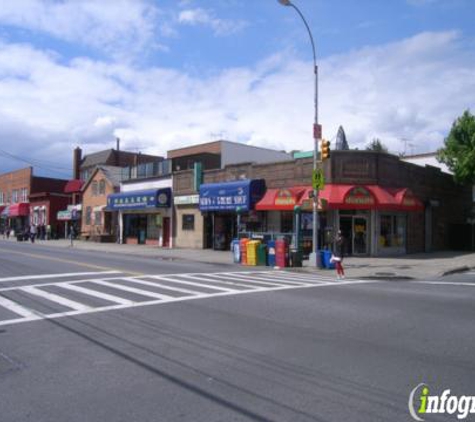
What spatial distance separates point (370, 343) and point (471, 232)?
2953 centimetres

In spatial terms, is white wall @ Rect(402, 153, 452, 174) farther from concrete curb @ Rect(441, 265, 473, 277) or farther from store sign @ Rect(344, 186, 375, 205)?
concrete curb @ Rect(441, 265, 473, 277)

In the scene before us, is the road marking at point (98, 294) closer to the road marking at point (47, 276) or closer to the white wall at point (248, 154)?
the road marking at point (47, 276)

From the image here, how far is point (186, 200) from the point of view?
35.1m

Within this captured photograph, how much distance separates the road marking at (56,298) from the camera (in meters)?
10.3

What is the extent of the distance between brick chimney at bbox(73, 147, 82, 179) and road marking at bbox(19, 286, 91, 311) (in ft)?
200

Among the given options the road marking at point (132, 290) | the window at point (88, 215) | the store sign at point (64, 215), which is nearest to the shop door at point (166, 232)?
the window at point (88, 215)

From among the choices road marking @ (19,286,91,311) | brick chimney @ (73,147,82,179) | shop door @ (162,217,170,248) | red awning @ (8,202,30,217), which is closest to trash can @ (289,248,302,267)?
road marking @ (19,286,91,311)

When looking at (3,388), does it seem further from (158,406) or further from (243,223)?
(243,223)

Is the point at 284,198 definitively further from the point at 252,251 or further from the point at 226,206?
the point at 252,251

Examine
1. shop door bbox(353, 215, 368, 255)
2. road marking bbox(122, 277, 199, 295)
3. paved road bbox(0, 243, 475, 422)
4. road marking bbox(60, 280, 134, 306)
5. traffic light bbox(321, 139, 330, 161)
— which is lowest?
paved road bbox(0, 243, 475, 422)

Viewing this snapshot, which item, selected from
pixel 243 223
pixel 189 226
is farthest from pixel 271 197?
pixel 189 226

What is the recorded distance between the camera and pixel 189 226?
1388 inches

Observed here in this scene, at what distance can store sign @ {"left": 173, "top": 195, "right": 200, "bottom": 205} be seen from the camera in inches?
1348

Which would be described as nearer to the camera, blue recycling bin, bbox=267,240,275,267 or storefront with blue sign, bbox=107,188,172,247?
blue recycling bin, bbox=267,240,275,267
